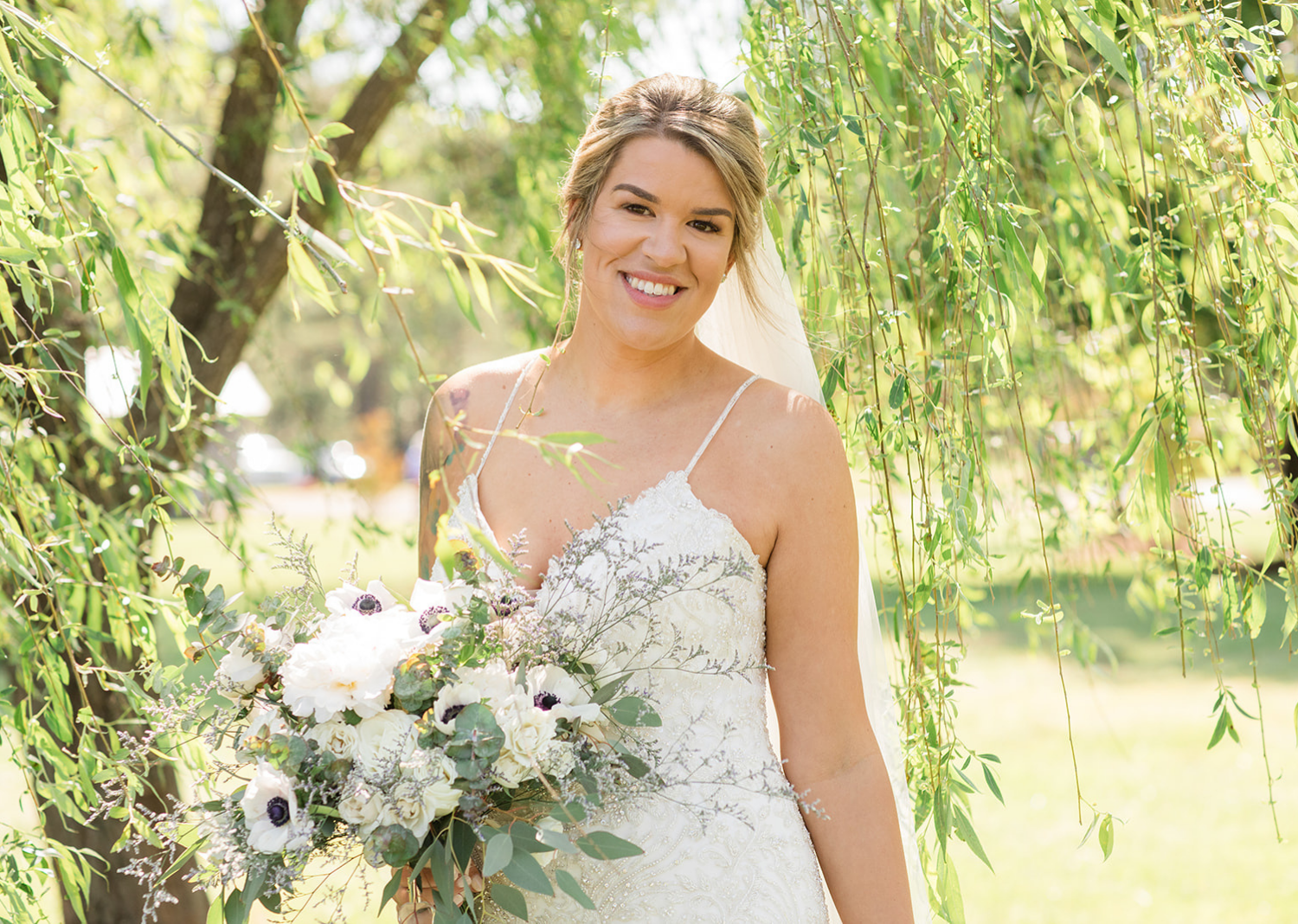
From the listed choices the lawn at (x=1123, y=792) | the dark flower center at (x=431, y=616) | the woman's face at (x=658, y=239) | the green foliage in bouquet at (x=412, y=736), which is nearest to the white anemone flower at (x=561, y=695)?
the green foliage in bouquet at (x=412, y=736)

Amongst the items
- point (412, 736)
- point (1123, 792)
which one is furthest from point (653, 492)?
point (1123, 792)

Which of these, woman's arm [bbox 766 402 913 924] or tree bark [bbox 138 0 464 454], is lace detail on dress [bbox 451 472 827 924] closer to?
woman's arm [bbox 766 402 913 924]

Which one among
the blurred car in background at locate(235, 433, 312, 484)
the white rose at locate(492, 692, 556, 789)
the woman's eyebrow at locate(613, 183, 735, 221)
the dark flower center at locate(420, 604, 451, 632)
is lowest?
the white rose at locate(492, 692, 556, 789)

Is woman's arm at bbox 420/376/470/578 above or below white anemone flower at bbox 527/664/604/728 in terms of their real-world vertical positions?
above

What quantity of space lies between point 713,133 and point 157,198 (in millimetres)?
4987

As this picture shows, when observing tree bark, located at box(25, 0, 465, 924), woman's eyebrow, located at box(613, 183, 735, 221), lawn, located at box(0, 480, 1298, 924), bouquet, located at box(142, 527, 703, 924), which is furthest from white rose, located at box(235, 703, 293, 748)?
tree bark, located at box(25, 0, 465, 924)

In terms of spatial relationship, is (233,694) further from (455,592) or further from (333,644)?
(455,592)

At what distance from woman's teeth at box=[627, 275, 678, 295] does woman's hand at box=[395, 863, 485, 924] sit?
2.75 feet

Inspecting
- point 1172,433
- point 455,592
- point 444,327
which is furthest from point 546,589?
point 444,327

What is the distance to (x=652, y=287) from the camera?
1766 millimetres

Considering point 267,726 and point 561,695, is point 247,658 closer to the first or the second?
point 267,726

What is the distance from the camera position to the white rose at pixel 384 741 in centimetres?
136

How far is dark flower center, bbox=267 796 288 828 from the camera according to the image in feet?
4.46

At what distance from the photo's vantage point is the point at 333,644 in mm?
1415
